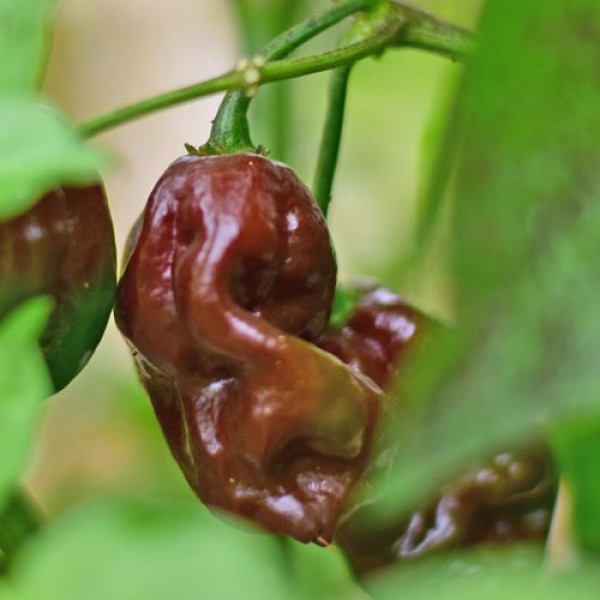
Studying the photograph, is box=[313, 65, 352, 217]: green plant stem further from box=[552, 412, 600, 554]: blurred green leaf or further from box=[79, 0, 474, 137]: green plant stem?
box=[552, 412, 600, 554]: blurred green leaf

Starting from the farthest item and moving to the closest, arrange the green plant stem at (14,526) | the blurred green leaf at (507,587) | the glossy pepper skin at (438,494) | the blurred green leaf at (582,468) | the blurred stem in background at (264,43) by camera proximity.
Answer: the blurred stem in background at (264,43) → the glossy pepper skin at (438,494) → the green plant stem at (14,526) → the blurred green leaf at (582,468) → the blurred green leaf at (507,587)

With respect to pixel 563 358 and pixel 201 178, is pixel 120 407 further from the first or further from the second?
pixel 563 358

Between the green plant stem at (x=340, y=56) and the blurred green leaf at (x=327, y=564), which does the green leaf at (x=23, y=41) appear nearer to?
the green plant stem at (x=340, y=56)

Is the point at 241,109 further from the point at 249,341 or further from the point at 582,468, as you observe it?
the point at 582,468

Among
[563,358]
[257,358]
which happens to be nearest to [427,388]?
[563,358]

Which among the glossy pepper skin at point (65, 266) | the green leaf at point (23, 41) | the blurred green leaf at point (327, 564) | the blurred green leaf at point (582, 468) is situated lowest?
the blurred green leaf at point (327, 564)

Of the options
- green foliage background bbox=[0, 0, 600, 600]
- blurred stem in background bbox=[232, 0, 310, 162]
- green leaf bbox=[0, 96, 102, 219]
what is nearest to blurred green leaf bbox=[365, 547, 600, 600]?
green foliage background bbox=[0, 0, 600, 600]

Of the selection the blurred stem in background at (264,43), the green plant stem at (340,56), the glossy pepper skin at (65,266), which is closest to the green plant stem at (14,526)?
the glossy pepper skin at (65,266)
